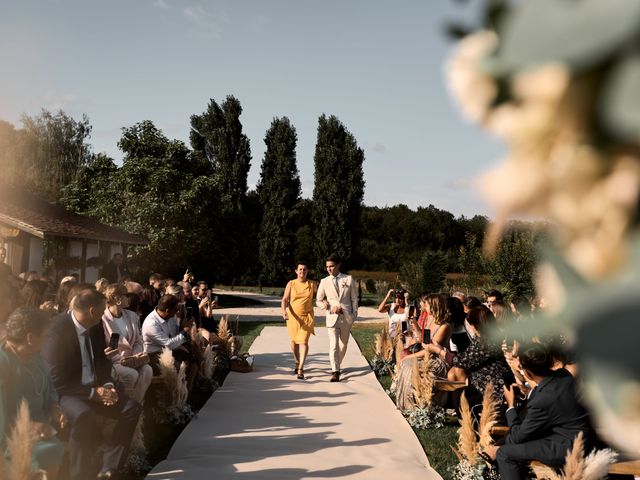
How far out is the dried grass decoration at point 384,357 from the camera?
11248mm

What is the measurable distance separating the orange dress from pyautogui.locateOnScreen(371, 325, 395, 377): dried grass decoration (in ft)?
5.07

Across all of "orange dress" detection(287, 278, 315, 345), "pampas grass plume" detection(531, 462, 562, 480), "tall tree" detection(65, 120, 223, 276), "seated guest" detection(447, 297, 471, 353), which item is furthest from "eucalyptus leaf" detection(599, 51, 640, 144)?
"tall tree" detection(65, 120, 223, 276)

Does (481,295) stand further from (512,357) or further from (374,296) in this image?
(512,357)

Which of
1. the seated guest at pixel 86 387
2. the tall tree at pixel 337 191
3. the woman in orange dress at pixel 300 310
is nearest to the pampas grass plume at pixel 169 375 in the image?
the seated guest at pixel 86 387

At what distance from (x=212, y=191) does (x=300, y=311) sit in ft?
63.8

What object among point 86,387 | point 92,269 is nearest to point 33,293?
point 86,387

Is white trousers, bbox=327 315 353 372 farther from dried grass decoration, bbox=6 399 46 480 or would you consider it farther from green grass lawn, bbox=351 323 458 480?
dried grass decoration, bbox=6 399 46 480

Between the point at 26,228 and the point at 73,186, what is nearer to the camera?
the point at 26,228

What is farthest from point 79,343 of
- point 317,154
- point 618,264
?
point 317,154

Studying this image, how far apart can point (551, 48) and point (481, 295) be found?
25.8 m

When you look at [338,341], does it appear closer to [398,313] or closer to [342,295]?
[342,295]

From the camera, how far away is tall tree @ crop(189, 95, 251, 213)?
40688 mm

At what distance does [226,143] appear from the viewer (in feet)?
135

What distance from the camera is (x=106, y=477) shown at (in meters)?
5.26
